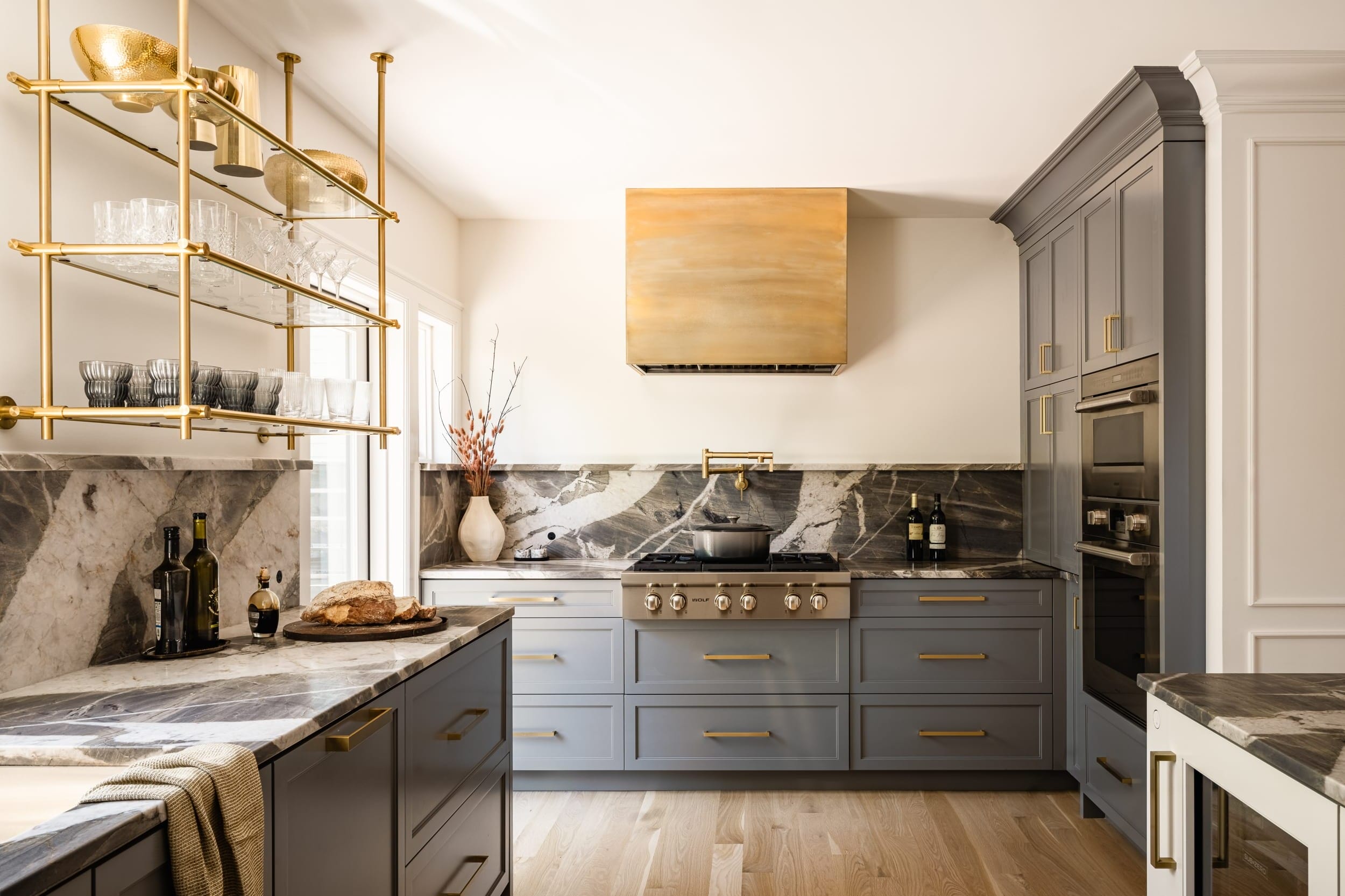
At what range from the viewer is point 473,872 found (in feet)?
7.07

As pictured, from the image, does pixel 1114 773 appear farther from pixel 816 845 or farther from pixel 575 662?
pixel 575 662

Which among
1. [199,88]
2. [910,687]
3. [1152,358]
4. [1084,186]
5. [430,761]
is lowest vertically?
[910,687]

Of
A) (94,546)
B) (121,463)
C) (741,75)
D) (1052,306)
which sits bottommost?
(94,546)

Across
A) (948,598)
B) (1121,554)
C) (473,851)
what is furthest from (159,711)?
(948,598)

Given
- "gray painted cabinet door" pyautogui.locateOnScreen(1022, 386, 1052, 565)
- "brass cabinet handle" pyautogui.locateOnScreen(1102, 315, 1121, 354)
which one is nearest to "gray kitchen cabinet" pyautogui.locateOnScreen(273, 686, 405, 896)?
"brass cabinet handle" pyautogui.locateOnScreen(1102, 315, 1121, 354)

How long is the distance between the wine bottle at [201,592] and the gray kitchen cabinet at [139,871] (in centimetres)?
87

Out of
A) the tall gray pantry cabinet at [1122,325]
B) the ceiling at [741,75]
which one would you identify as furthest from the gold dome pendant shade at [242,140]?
the tall gray pantry cabinet at [1122,325]

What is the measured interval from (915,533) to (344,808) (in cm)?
290

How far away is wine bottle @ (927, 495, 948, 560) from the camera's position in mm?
3801

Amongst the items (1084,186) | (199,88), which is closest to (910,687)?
(1084,186)

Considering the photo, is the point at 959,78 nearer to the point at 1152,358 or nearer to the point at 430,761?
the point at 1152,358

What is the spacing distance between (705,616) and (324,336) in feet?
5.76

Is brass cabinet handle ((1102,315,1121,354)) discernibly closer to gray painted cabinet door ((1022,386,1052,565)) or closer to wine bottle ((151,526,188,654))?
gray painted cabinet door ((1022,386,1052,565))

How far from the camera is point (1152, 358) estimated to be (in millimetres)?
2580
